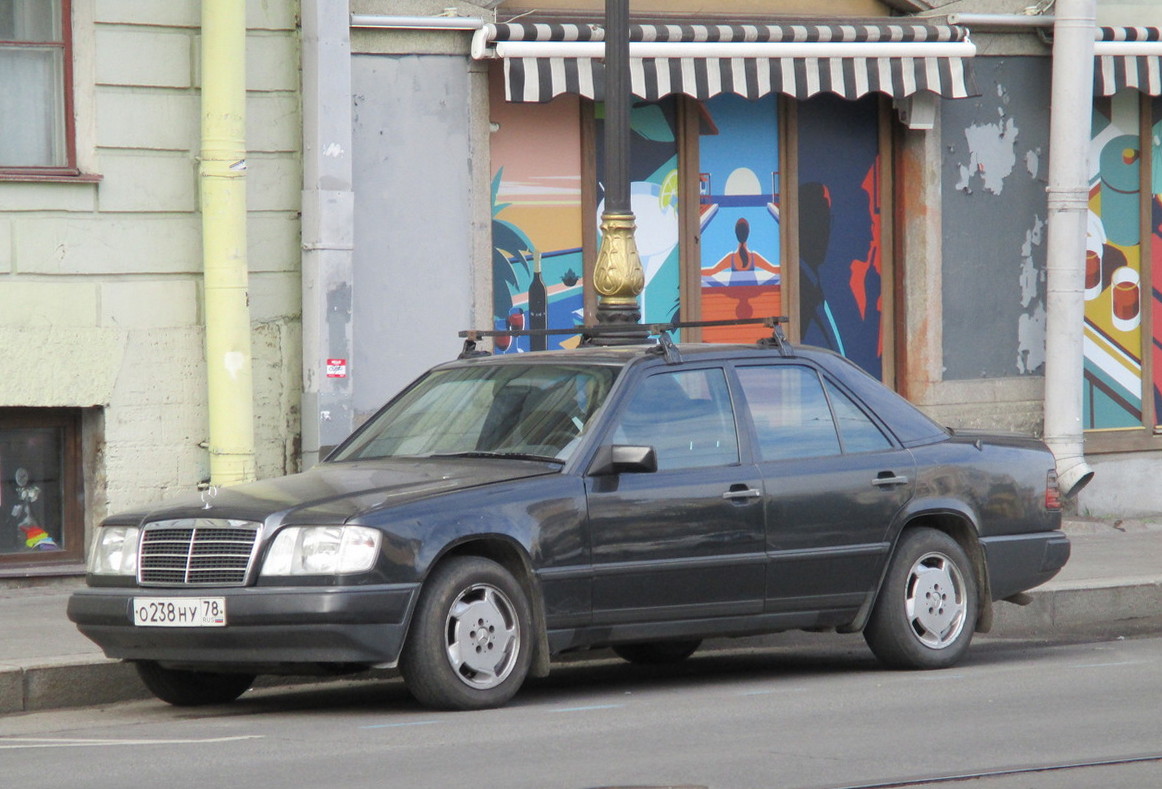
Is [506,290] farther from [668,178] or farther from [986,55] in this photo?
[986,55]

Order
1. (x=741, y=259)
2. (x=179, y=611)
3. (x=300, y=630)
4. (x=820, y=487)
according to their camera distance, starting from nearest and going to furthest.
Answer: (x=300, y=630), (x=179, y=611), (x=820, y=487), (x=741, y=259)

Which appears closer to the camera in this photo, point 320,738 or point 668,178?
point 320,738

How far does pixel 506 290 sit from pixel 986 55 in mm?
4401

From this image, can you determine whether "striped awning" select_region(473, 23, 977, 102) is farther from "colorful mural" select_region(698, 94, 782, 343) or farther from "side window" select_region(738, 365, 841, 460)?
"side window" select_region(738, 365, 841, 460)

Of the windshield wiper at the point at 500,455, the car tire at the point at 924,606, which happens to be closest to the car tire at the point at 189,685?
the windshield wiper at the point at 500,455

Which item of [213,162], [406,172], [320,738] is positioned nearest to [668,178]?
[406,172]

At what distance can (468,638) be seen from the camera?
7.90 meters

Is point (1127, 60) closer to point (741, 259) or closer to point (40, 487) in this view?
point (741, 259)

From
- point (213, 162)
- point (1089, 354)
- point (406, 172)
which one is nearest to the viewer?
point (213, 162)

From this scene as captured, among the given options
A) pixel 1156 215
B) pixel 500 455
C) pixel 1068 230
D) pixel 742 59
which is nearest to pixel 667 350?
pixel 500 455

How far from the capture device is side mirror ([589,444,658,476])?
8.31m

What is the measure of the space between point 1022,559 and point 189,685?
4143 mm

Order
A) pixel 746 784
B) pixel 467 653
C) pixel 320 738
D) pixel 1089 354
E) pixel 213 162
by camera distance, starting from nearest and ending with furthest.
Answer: pixel 746 784
pixel 320 738
pixel 467 653
pixel 213 162
pixel 1089 354

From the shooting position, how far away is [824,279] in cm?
1548
